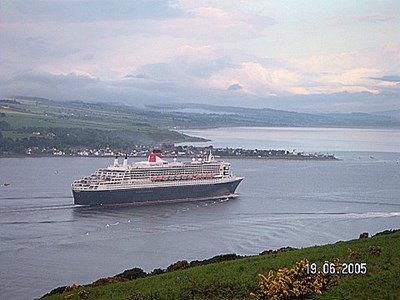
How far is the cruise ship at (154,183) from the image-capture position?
23.0m

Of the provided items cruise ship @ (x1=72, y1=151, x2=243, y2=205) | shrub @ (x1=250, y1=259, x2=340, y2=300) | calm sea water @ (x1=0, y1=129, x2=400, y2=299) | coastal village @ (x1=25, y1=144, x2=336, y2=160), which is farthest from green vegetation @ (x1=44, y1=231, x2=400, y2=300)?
coastal village @ (x1=25, y1=144, x2=336, y2=160)

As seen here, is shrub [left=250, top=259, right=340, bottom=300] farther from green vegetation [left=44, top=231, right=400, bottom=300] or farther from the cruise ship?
the cruise ship

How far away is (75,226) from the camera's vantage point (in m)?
17.6

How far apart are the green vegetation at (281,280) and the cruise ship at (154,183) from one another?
1594cm

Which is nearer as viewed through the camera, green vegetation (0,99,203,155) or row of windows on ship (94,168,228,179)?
row of windows on ship (94,168,228,179)

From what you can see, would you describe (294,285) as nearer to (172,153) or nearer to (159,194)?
(159,194)

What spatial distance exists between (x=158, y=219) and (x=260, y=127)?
81939 millimetres

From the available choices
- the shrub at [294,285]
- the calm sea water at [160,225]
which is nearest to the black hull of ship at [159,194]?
the calm sea water at [160,225]

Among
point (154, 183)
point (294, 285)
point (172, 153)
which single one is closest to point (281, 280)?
point (294, 285)

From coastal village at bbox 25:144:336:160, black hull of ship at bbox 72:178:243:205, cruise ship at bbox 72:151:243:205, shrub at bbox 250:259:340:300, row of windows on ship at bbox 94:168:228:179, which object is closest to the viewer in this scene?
shrub at bbox 250:259:340:300

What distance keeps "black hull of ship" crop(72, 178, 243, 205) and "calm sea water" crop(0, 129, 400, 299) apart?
60cm

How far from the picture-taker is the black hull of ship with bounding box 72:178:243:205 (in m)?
22.6

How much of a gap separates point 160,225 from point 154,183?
672 centimetres

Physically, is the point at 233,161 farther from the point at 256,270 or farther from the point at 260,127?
the point at 260,127
